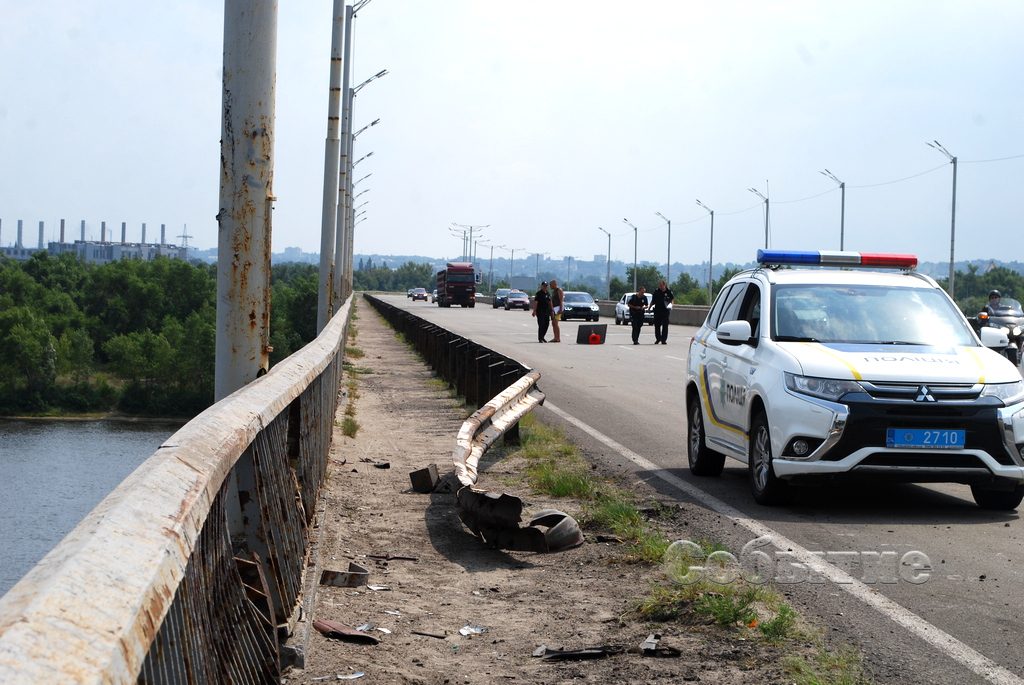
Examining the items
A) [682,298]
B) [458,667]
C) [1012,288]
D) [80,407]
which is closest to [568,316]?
[458,667]

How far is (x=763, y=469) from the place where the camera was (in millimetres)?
10031

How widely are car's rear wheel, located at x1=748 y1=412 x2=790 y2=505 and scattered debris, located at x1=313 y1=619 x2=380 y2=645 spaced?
4295mm

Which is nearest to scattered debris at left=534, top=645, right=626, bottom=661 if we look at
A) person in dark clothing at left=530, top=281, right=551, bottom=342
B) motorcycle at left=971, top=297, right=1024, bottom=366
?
motorcycle at left=971, top=297, right=1024, bottom=366

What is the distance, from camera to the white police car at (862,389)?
373 inches

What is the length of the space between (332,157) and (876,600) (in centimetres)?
2656

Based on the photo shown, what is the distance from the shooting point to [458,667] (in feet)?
19.1

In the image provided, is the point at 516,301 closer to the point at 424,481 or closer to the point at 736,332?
the point at 424,481

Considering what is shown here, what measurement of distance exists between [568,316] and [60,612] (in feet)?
216

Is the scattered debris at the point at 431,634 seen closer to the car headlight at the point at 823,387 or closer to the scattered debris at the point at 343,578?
the scattered debris at the point at 343,578

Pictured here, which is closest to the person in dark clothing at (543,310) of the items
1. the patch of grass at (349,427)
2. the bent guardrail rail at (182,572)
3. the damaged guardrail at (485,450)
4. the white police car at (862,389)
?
the damaged guardrail at (485,450)

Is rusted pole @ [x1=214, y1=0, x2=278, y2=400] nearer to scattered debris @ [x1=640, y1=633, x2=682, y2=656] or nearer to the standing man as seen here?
scattered debris @ [x1=640, y1=633, x2=682, y2=656]

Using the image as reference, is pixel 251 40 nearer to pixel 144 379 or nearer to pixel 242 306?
pixel 242 306

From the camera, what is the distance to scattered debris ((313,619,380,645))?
617 centimetres

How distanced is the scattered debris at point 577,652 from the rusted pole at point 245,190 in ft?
8.32
